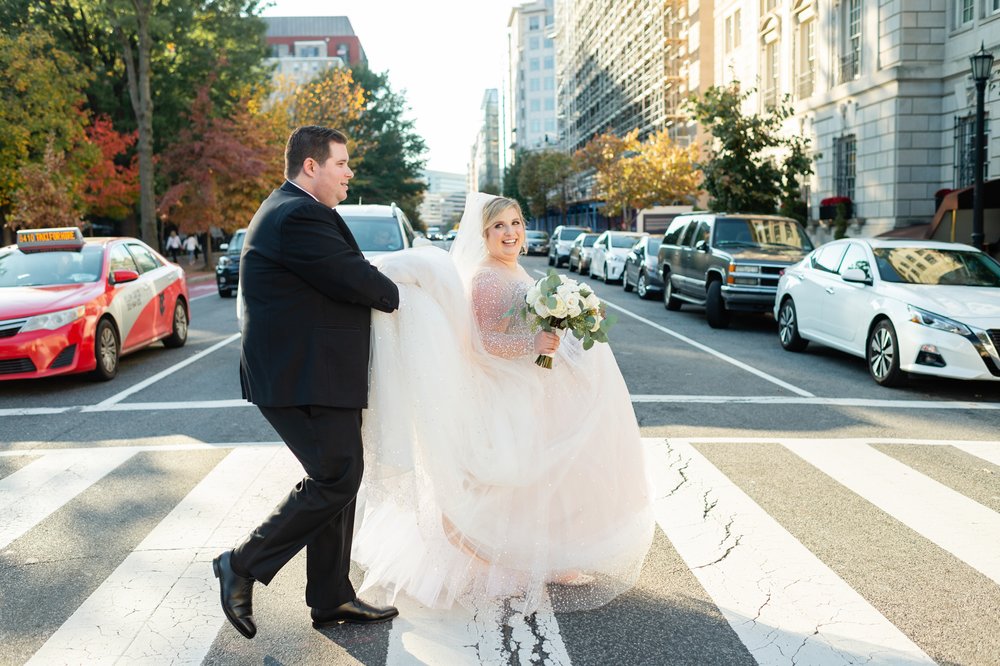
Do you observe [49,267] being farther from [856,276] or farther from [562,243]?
[562,243]

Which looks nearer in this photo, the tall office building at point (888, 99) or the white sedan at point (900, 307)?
the white sedan at point (900, 307)

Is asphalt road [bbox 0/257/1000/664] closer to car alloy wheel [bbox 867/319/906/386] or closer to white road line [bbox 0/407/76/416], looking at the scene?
white road line [bbox 0/407/76/416]

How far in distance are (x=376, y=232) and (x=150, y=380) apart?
3488mm

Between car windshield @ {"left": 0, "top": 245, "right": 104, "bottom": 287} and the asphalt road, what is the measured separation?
1.67 m

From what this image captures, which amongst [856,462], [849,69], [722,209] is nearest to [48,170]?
[722,209]

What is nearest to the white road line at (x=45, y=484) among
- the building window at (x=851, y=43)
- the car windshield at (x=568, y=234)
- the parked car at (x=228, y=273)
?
the parked car at (x=228, y=273)

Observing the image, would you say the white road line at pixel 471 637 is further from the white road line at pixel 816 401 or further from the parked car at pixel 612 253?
the parked car at pixel 612 253

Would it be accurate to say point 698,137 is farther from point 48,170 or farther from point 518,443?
point 518,443

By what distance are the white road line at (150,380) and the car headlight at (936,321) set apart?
7928mm

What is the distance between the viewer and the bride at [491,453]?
12.9ft

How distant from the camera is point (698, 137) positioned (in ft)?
165

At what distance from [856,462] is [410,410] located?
13.2ft

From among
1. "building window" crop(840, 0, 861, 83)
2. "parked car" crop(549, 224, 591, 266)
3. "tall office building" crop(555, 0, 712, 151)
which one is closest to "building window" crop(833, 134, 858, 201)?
"building window" crop(840, 0, 861, 83)

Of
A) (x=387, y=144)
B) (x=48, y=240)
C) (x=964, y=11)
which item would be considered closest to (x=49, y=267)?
(x=48, y=240)
